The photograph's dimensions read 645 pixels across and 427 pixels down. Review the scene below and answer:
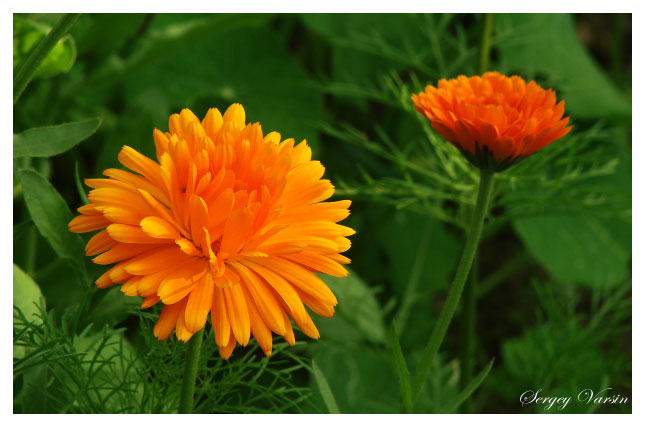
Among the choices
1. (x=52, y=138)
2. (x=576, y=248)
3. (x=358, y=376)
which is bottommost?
(x=358, y=376)

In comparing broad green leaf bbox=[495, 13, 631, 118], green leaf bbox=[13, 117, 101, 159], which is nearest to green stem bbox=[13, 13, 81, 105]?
green leaf bbox=[13, 117, 101, 159]

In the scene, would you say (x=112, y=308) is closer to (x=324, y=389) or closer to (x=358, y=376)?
(x=324, y=389)

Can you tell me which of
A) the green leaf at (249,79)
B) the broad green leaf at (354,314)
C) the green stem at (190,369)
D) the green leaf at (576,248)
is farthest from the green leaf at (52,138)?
the green leaf at (576,248)

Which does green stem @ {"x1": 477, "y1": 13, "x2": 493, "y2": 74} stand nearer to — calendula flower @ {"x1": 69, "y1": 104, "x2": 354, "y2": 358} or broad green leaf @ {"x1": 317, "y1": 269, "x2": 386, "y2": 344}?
broad green leaf @ {"x1": 317, "y1": 269, "x2": 386, "y2": 344}

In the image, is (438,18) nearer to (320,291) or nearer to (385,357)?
(385,357)

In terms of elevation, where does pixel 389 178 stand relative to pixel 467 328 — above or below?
Answer: above

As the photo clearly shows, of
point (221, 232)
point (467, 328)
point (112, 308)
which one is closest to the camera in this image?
point (221, 232)

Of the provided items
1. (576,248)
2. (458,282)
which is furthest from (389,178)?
(576,248)
